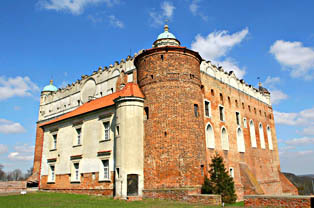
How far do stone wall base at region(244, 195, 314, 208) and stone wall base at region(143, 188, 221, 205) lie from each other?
1.92 meters

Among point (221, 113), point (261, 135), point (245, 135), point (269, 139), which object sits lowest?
point (245, 135)

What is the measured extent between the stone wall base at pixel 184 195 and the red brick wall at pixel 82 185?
3.33 meters

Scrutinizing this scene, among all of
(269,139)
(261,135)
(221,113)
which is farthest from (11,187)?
(269,139)

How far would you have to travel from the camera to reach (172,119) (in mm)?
19812

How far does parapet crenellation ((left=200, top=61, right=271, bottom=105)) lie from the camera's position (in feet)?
91.3

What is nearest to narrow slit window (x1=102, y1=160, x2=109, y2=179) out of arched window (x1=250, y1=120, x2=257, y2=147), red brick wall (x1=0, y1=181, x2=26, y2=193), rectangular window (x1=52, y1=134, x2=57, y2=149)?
rectangular window (x1=52, y1=134, x2=57, y2=149)

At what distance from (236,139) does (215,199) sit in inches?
551

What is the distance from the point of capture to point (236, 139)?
28.6m

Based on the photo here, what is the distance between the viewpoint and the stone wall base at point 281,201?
12450 mm

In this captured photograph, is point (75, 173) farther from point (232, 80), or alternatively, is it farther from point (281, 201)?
point (232, 80)

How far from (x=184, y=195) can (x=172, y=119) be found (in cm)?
529

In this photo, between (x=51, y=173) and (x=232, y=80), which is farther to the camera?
(x=232, y=80)

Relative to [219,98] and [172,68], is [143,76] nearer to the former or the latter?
[172,68]

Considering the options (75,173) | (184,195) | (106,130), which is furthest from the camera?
(75,173)
